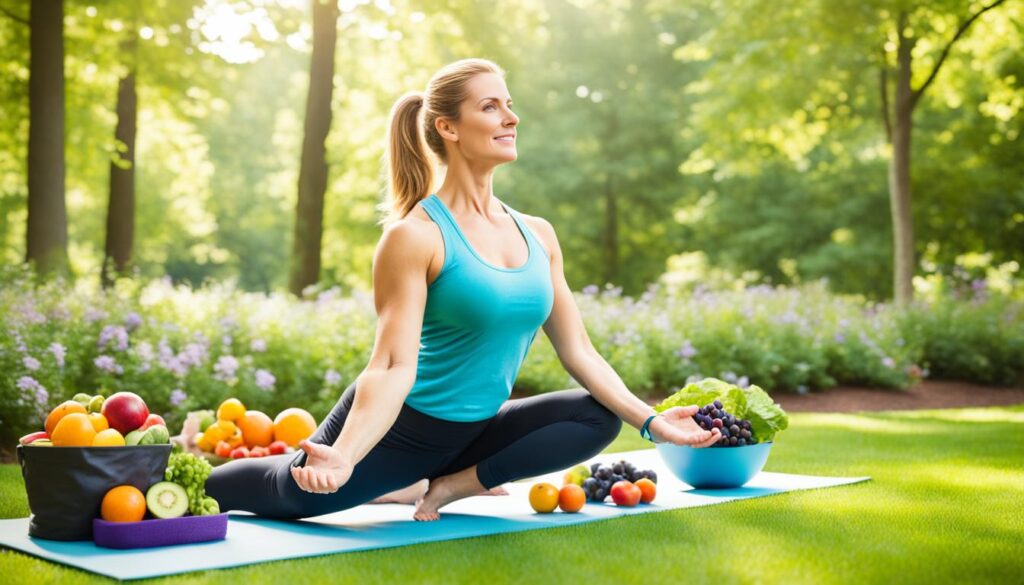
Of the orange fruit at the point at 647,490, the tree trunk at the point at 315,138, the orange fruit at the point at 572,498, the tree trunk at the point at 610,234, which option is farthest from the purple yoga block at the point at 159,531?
the tree trunk at the point at 610,234

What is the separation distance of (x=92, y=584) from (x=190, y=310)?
6.21 m

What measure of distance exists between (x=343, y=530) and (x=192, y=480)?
0.63 m

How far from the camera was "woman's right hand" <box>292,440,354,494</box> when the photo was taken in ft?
11.7

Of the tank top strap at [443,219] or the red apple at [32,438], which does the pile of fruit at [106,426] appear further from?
the tank top strap at [443,219]

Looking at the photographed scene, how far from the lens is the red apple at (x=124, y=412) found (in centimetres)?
429

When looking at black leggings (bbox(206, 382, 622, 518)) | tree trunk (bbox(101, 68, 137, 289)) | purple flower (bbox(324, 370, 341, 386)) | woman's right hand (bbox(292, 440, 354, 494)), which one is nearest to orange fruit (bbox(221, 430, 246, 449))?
black leggings (bbox(206, 382, 622, 518))

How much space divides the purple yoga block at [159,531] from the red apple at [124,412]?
0.39 metres

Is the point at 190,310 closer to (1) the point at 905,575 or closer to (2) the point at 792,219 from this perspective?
(1) the point at 905,575

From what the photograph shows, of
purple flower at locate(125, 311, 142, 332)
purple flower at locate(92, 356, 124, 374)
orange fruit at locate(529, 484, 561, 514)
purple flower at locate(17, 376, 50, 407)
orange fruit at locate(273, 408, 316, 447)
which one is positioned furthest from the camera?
purple flower at locate(125, 311, 142, 332)

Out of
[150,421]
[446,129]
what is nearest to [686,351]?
[446,129]

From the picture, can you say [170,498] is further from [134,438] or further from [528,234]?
[528,234]

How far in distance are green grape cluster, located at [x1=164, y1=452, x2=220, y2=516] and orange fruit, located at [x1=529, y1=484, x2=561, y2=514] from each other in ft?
4.55

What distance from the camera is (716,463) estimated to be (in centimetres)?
549

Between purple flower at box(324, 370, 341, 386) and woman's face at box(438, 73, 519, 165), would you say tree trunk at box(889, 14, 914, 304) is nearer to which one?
purple flower at box(324, 370, 341, 386)
